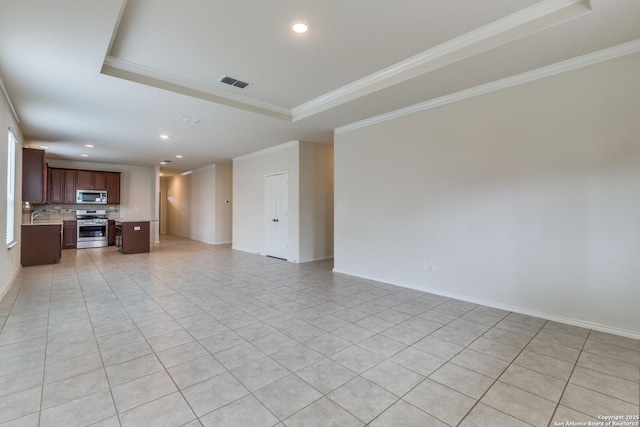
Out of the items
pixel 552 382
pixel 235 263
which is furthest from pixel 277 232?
pixel 552 382

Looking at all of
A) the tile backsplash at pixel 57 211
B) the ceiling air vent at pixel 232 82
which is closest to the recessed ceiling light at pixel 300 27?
the ceiling air vent at pixel 232 82

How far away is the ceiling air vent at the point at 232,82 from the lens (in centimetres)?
388

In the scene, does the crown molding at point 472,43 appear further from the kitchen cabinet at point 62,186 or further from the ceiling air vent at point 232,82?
the kitchen cabinet at point 62,186

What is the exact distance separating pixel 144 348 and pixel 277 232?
4794 millimetres

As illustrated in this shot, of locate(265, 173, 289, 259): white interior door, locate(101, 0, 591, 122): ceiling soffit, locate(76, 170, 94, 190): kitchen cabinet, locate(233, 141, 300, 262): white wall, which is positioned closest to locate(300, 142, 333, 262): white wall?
locate(233, 141, 300, 262): white wall

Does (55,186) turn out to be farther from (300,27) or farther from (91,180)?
(300,27)

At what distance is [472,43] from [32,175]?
7931 millimetres

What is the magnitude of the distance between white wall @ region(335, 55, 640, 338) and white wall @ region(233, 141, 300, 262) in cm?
234

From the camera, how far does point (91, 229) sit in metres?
9.16

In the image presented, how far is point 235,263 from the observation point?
669 centimetres

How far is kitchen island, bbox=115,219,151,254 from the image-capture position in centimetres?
800

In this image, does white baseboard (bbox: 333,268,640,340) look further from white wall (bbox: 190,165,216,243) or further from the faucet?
the faucet

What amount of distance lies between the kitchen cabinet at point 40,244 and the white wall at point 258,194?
407 centimetres

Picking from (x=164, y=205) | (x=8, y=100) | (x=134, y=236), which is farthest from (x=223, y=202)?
(x=8, y=100)
